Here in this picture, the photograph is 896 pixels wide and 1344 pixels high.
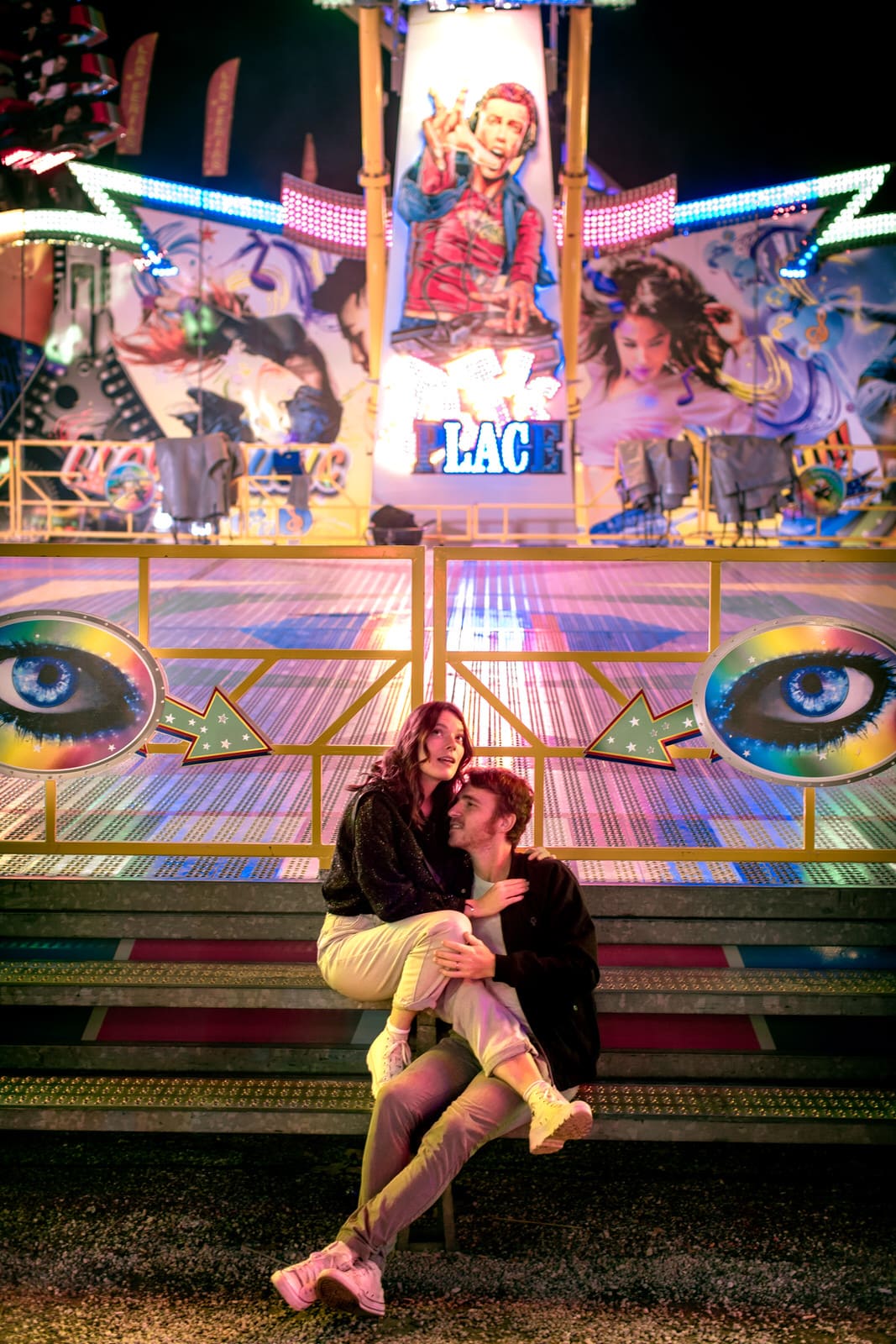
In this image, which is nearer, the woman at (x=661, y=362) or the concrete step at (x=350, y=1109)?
the concrete step at (x=350, y=1109)

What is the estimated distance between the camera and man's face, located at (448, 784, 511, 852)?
338 centimetres

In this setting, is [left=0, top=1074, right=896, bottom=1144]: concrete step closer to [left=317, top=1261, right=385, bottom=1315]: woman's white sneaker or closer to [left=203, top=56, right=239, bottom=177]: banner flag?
[left=317, top=1261, right=385, bottom=1315]: woman's white sneaker

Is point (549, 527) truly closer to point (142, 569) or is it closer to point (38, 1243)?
point (142, 569)

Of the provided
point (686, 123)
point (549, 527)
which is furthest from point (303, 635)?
point (686, 123)

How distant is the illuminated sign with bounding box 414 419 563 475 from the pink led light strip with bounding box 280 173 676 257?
4.90m

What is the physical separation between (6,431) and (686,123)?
1229 centimetres

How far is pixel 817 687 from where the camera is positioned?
3.93 meters

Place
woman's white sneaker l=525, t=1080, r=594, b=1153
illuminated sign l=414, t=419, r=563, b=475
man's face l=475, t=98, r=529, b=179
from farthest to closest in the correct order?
illuminated sign l=414, t=419, r=563, b=475 → man's face l=475, t=98, r=529, b=179 → woman's white sneaker l=525, t=1080, r=594, b=1153

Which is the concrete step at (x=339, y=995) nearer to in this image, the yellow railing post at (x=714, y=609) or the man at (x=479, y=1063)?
the man at (x=479, y=1063)

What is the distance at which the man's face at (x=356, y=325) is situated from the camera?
19.8 metres

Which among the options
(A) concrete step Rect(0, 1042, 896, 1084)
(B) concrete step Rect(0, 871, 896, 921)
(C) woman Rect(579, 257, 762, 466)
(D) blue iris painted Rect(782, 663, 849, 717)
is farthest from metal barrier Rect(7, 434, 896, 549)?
(A) concrete step Rect(0, 1042, 896, 1084)

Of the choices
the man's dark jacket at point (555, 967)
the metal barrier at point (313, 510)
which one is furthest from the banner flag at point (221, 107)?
the man's dark jacket at point (555, 967)

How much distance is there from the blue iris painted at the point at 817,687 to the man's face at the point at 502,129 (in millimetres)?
13660

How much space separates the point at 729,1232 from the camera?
336 cm
